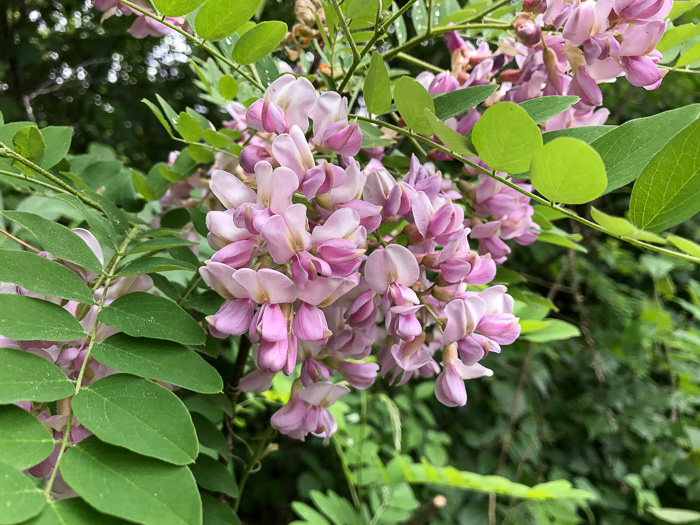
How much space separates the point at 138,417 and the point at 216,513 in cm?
18

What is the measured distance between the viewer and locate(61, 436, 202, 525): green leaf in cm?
28

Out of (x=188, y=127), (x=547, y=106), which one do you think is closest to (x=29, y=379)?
(x=188, y=127)

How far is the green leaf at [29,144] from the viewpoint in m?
0.44

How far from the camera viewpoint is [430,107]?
0.42m

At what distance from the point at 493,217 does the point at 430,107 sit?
161 mm

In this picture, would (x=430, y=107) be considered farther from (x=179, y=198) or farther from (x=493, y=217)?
(x=179, y=198)

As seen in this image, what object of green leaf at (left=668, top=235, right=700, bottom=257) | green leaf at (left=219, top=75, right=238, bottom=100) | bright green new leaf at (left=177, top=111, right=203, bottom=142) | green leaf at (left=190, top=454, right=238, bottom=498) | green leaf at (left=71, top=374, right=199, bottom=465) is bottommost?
green leaf at (left=190, top=454, right=238, bottom=498)

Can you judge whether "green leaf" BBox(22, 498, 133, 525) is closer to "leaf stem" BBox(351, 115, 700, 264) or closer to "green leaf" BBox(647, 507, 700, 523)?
"leaf stem" BBox(351, 115, 700, 264)

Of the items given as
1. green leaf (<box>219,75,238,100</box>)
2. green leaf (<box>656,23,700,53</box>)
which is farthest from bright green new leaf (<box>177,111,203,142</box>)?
green leaf (<box>656,23,700,53</box>)

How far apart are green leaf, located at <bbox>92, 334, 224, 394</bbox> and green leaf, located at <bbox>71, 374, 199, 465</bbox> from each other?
0.01 m

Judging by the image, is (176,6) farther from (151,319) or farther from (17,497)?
(17,497)

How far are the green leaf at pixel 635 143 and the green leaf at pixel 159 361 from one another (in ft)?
1.04

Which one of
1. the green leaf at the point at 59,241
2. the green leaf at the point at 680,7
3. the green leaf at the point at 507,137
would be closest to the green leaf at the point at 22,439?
the green leaf at the point at 59,241

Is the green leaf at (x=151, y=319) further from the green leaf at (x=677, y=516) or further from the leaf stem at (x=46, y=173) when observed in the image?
the green leaf at (x=677, y=516)
